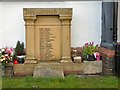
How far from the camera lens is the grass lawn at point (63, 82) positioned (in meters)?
6.62

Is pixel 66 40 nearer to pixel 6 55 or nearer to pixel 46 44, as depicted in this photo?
pixel 46 44

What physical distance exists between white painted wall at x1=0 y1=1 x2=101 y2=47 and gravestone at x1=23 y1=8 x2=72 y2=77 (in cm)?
66

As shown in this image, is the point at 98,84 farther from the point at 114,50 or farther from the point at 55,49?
the point at 55,49

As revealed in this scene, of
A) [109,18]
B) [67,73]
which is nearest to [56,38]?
[67,73]

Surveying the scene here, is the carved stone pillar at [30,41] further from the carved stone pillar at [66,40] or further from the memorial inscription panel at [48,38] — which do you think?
the carved stone pillar at [66,40]

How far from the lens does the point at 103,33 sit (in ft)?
28.1

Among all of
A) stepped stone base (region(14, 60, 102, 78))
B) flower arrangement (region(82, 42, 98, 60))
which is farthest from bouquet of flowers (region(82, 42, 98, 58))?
stepped stone base (region(14, 60, 102, 78))

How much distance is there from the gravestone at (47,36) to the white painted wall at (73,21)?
25.8 inches

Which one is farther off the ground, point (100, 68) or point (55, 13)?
point (55, 13)

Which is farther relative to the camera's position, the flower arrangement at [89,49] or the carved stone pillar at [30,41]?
the flower arrangement at [89,49]

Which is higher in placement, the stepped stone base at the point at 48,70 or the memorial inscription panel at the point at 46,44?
the memorial inscription panel at the point at 46,44

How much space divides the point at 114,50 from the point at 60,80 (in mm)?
1755

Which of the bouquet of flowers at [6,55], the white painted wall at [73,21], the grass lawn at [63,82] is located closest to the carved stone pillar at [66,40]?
the white painted wall at [73,21]

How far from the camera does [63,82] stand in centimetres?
697
